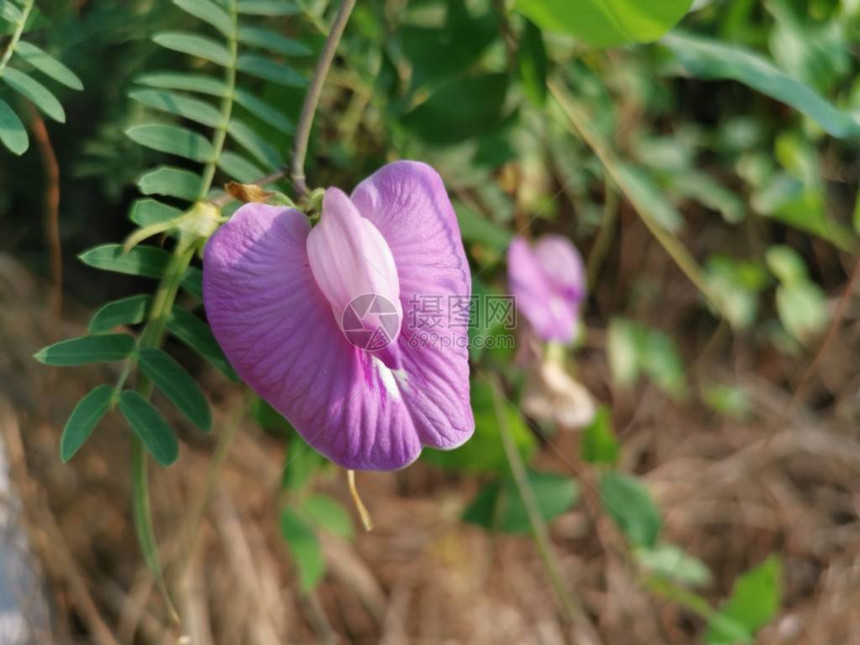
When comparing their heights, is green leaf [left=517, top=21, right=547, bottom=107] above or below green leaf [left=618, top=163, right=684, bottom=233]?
above

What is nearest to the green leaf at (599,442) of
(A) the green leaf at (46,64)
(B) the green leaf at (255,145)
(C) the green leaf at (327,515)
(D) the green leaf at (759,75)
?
(C) the green leaf at (327,515)

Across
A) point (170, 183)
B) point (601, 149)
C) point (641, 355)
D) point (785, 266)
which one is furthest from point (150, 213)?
point (785, 266)

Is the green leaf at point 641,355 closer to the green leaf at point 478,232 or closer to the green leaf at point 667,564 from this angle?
the green leaf at point 667,564

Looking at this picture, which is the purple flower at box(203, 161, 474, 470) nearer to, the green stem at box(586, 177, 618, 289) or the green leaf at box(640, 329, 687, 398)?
the green stem at box(586, 177, 618, 289)

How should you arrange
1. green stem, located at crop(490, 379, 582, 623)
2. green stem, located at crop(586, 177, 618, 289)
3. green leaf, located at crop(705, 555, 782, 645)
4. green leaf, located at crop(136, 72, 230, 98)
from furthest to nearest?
1. green stem, located at crop(586, 177, 618, 289)
2. green leaf, located at crop(705, 555, 782, 645)
3. green stem, located at crop(490, 379, 582, 623)
4. green leaf, located at crop(136, 72, 230, 98)

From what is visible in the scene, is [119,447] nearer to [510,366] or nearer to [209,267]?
[510,366]

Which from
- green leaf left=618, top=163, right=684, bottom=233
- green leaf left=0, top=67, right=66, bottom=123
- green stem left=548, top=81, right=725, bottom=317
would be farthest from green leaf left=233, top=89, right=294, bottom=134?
green leaf left=618, top=163, right=684, bottom=233

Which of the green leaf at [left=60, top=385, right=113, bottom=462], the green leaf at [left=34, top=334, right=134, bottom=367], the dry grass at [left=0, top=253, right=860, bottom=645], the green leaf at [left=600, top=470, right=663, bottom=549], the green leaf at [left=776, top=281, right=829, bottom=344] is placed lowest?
the dry grass at [left=0, top=253, right=860, bottom=645]
